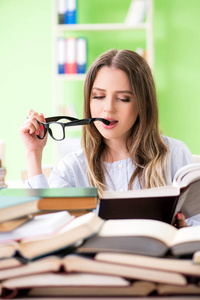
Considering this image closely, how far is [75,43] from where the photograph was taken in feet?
13.2

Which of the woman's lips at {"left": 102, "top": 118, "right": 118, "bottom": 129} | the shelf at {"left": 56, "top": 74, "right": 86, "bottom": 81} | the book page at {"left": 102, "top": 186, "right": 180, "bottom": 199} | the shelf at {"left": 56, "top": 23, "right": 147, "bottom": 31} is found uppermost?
the shelf at {"left": 56, "top": 23, "right": 147, "bottom": 31}

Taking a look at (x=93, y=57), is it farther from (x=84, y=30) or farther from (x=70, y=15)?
(x=70, y=15)

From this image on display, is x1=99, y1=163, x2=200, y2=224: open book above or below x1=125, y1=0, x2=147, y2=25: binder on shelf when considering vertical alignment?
below

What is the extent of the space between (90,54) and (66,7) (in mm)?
572

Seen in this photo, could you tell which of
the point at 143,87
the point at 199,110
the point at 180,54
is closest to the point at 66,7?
the point at 180,54

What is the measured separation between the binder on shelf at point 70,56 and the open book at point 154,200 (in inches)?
125

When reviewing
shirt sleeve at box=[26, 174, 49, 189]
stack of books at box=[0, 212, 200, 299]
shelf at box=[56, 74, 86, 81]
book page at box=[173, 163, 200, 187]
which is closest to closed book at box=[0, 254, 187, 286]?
stack of books at box=[0, 212, 200, 299]

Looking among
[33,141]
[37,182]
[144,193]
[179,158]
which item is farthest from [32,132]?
[144,193]

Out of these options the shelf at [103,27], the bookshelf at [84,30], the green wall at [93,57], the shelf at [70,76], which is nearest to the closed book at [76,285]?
the bookshelf at [84,30]

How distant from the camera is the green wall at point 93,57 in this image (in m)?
4.41

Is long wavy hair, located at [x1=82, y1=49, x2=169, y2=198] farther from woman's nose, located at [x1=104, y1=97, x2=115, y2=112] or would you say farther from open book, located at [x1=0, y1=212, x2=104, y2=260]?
open book, located at [x1=0, y1=212, x2=104, y2=260]

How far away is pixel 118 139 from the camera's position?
5.59 feet

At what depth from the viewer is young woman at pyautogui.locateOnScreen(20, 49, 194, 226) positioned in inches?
60.5

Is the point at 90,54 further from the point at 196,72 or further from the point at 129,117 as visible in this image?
the point at 129,117
